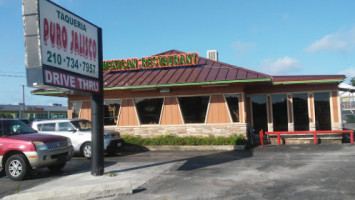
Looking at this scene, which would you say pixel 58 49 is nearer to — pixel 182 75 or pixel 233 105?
pixel 182 75

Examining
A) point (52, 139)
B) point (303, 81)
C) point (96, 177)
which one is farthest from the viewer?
point (303, 81)

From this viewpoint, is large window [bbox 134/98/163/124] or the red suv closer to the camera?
the red suv

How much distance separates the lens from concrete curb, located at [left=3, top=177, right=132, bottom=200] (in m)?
6.64

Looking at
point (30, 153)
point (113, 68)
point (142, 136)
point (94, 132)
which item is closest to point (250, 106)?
point (142, 136)

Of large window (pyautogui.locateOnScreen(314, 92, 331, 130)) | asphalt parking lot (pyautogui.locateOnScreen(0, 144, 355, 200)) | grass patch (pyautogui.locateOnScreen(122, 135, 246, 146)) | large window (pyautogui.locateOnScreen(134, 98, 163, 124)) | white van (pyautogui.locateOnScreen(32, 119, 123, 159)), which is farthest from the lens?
large window (pyautogui.locateOnScreen(134, 98, 163, 124))

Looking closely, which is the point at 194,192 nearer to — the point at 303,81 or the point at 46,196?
the point at 46,196

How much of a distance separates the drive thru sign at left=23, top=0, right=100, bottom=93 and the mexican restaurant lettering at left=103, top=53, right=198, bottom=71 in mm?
8056

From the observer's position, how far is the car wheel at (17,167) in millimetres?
8969

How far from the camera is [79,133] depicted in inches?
521

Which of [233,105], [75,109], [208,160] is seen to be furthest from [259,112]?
[75,109]

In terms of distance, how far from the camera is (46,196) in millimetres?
6688

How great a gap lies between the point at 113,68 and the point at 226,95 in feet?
22.0

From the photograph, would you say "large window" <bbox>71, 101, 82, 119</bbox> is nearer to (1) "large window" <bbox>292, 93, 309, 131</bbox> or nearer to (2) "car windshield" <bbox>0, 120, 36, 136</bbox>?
(2) "car windshield" <bbox>0, 120, 36, 136</bbox>

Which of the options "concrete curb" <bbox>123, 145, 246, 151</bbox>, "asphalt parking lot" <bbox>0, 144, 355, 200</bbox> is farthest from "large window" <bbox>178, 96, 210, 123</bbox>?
Result: "asphalt parking lot" <bbox>0, 144, 355, 200</bbox>
